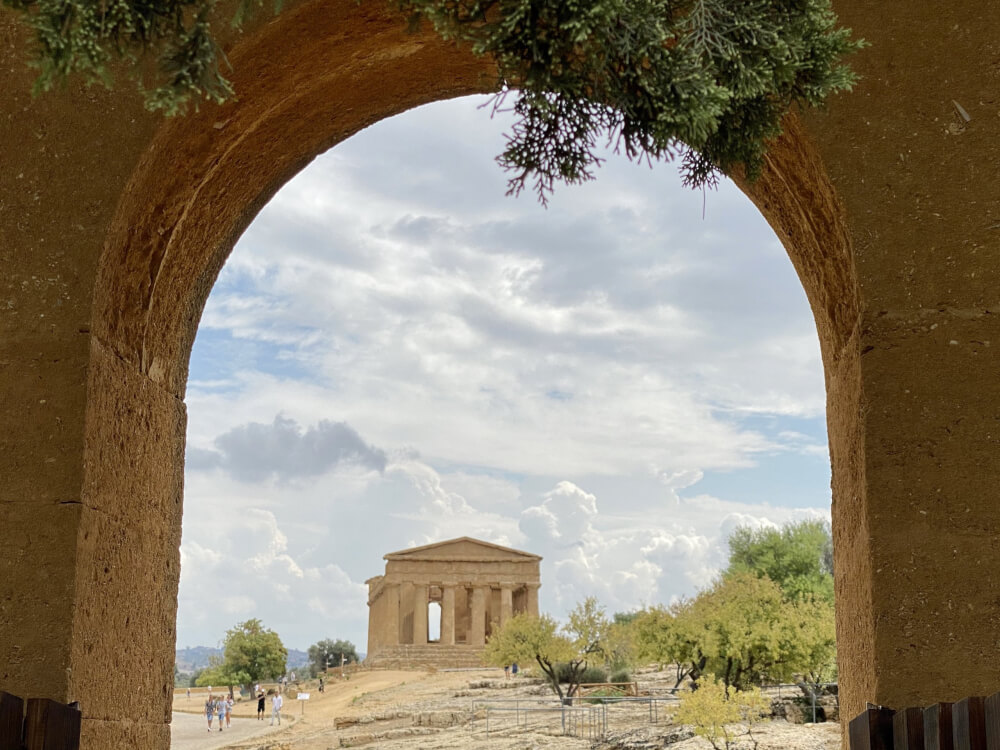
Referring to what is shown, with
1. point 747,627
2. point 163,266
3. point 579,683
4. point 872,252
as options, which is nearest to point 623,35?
point 872,252

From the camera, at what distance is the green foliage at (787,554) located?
4975 centimetres

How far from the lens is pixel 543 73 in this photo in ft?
11.6

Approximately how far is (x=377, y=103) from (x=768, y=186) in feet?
7.64

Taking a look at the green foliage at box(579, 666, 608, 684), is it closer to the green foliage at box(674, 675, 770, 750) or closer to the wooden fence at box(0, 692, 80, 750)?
the green foliage at box(674, 675, 770, 750)

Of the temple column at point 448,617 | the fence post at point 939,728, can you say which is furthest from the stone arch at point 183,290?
the temple column at point 448,617

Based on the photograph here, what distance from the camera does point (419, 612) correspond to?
209 feet

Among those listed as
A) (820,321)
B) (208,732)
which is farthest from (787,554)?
(820,321)

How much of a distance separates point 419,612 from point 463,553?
4.06 metres

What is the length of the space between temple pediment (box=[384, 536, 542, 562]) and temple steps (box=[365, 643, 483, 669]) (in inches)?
190

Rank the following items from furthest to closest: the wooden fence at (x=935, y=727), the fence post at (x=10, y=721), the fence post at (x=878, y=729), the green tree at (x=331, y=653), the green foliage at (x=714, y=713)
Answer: the green tree at (x=331, y=653) → the green foliage at (x=714, y=713) → the fence post at (x=878, y=729) → the fence post at (x=10, y=721) → the wooden fence at (x=935, y=727)

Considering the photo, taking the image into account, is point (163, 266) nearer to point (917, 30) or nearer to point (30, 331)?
point (30, 331)

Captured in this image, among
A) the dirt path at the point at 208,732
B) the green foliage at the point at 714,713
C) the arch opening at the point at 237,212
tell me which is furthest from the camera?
the dirt path at the point at 208,732

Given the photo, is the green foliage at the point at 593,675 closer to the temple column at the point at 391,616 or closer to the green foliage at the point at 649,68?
the temple column at the point at 391,616

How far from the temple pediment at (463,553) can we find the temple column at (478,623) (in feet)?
7.78
